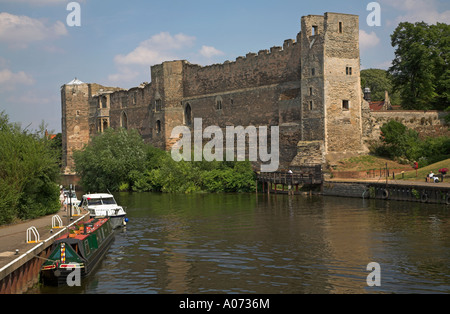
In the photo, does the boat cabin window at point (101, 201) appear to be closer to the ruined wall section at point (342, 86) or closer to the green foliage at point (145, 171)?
the green foliage at point (145, 171)

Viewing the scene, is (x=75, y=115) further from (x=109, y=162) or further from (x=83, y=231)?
(x=83, y=231)

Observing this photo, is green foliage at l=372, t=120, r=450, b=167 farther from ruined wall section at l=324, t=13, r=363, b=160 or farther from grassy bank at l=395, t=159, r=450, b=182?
grassy bank at l=395, t=159, r=450, b=182

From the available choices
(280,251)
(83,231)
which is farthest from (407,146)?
(83,231)

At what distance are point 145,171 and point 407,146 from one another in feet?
66.0

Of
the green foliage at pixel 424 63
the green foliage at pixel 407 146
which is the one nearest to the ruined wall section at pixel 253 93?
the green foliage at pixel 407 146

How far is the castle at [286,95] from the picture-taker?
37000 millimetres

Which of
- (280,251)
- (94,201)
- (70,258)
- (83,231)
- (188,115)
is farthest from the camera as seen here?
(188,115)

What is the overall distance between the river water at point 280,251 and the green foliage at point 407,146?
31.9 ft

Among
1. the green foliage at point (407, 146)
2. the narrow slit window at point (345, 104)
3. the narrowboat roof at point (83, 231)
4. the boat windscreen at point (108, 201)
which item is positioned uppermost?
the narrow slit window at point (345, 104)

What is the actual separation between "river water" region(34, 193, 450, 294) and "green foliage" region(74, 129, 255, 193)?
38.4 feet

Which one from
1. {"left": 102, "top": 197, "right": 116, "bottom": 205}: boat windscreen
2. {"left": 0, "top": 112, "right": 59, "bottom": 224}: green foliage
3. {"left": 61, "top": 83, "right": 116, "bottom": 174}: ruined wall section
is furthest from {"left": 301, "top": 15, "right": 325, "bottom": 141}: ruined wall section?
{"left": 61, "top": 83, "right": 116, "bottom": 174}: ruined wall section

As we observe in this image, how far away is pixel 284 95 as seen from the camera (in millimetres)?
41062

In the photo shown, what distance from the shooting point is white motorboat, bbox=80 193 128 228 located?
22.7 m
